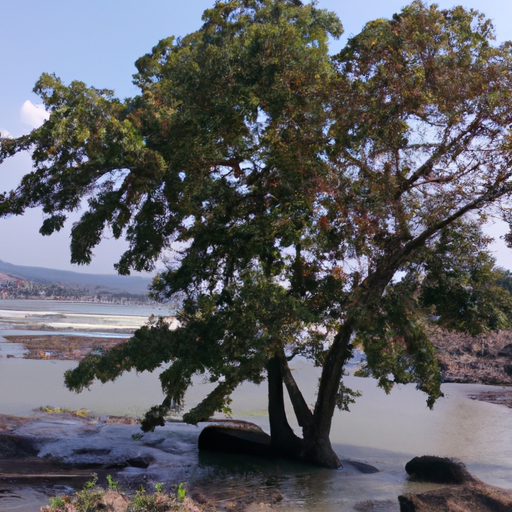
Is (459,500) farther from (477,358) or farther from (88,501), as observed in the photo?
(477,358)

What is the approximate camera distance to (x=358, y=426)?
16000mm

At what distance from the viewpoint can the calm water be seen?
31.7 feet

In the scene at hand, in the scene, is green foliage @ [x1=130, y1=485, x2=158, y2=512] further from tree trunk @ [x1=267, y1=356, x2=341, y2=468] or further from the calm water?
tree trunk @ [x1=267, y1=356, x2=341, y2=468]

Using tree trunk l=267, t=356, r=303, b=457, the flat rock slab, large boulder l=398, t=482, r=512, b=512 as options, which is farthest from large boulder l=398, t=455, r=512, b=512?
the flat rock slab

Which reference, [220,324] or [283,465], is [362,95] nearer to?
[220,324]

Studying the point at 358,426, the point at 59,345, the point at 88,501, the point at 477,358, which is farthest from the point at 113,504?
the point at 59,345

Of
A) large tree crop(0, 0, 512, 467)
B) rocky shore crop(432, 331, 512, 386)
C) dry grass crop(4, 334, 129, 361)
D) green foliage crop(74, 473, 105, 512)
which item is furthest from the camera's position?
dry grass crop(4, 334, 129, 361)

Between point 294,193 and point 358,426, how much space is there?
8.44m

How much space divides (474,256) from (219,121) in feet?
17.1

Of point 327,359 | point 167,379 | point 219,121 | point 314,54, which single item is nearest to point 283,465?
point 327,359

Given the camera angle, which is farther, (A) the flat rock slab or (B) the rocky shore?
(B) the rocky shore

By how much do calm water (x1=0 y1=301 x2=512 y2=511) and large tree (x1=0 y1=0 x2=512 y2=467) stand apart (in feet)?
5.19

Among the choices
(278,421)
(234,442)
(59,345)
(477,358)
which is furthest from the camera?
(59,345)

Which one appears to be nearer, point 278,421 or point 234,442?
point 278,421
